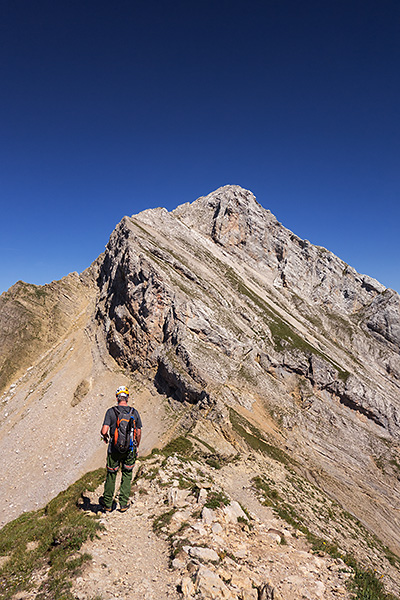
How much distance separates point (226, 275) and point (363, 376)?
1420 inches

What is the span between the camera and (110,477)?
33.3 feet

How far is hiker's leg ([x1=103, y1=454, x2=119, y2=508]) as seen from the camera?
10.2 metres

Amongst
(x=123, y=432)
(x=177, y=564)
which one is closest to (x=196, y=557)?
(x=177, y=564)

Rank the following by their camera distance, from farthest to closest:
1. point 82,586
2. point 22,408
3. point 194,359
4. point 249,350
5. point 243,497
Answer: point 249,350 < point 22,408 < point 194,359 < point 243,497 < point 82,586

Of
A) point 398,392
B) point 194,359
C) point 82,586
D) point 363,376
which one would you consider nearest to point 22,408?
point 194,359

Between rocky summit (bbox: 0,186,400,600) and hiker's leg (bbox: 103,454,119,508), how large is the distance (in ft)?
2.07

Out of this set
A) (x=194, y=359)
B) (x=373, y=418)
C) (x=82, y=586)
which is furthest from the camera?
(x=373, y=418)

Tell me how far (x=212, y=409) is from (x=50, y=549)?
75.2 ft

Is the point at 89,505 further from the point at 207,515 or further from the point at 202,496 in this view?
the point at 207,515

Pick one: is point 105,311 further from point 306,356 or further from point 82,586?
point 82,586

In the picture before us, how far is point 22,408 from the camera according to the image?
43031mm

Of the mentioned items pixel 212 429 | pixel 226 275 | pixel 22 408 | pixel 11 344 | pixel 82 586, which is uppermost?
pixel 226 275

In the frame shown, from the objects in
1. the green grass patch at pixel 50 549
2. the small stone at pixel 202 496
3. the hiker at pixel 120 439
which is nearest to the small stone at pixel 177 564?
the green grass patch at pixel 50 549

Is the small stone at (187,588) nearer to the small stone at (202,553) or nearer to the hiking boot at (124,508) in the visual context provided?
the small stone at (202,553)
